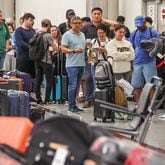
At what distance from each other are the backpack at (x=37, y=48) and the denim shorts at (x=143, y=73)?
189cm

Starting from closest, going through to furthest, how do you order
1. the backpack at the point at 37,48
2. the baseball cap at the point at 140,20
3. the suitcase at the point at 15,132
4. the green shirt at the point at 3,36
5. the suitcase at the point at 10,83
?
the suitcase at the point at 15,132, the suitcase at the point at 10,83, the baseball cap at the point at 140,20, the backpack at the point at 37,48, the green shirt at the point at 3,36

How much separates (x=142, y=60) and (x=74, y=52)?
1.12 meters

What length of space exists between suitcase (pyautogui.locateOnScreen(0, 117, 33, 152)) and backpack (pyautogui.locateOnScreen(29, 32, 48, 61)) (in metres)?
6.49

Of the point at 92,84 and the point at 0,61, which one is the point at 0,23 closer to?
the point at 0,61

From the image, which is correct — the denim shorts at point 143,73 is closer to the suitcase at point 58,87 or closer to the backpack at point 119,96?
the backpack at point 119,96

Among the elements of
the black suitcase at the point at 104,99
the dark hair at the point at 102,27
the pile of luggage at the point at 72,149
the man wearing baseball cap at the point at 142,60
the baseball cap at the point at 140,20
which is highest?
the baseball cap at the point at 140,20

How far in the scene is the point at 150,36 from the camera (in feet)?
26.9

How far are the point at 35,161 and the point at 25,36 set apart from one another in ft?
24.1

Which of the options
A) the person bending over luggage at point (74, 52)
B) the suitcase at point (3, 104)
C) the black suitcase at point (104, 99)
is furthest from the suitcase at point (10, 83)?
the person bending over luggage at point (74, 52)

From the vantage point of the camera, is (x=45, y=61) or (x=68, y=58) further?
(x=45, y=61)

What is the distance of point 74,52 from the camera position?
8133 millimetres

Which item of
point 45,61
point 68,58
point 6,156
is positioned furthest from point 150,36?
point 6,156

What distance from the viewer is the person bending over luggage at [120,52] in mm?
8141

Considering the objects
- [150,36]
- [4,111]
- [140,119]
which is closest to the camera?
[140,119]
